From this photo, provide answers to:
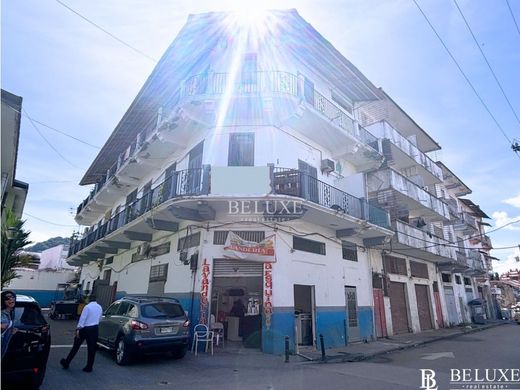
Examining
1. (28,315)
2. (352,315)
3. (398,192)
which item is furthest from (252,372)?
(398,192)

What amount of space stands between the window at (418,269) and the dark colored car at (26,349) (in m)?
19.0

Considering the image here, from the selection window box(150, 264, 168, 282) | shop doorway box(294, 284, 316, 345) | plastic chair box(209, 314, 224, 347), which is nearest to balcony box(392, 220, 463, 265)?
shop doorway box(294, 284, 316, 345)

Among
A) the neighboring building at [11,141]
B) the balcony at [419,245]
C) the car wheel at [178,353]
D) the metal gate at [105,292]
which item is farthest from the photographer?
the metal gate at [105,292]

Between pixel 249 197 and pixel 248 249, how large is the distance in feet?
6.07

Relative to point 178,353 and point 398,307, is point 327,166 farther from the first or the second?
point 178,353

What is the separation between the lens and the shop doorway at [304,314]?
35.9 feet

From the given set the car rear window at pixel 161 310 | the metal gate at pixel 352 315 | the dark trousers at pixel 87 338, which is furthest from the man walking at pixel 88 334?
the metal gate at pixel 352 315

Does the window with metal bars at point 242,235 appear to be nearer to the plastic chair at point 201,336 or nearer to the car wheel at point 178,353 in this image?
the plastic chair at point 201,336

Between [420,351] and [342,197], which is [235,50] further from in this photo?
[420,351]

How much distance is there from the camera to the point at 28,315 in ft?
17.1

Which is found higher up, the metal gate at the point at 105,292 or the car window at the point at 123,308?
the metal gate at the point at 105,292

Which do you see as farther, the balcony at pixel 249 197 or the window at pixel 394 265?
the window at pixel 394 265

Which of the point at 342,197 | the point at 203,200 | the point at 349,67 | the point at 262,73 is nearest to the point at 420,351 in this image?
the point at 342,197

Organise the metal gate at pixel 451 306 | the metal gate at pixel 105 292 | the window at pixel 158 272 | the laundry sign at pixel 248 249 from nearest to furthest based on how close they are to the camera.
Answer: the laundry sign at pixel 248 249 < the window at pixel 158 272 < the metal gate at pixel 105 292 < the metal gate at pixel 451 306
